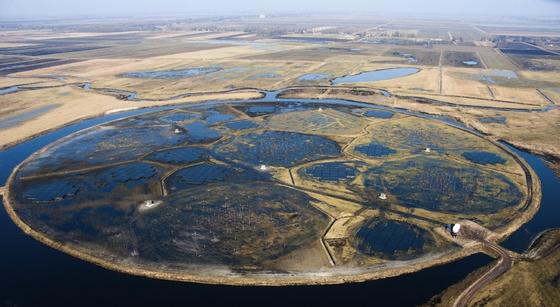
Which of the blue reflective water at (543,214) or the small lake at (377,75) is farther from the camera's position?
the small lake at (377,75)

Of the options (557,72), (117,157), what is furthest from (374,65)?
(117,157)

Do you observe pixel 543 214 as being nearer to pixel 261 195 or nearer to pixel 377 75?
pixel 261 195

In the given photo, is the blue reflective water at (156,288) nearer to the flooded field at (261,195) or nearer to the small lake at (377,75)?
the flooded field at (261,195)

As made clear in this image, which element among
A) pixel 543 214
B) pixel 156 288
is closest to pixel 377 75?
pixel 543 214

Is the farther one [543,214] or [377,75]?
[377,75]

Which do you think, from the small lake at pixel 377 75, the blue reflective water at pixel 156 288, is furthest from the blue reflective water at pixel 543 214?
the small lake at pixel 377 75

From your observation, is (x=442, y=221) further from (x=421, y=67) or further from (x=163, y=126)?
(x=421, y=67)
